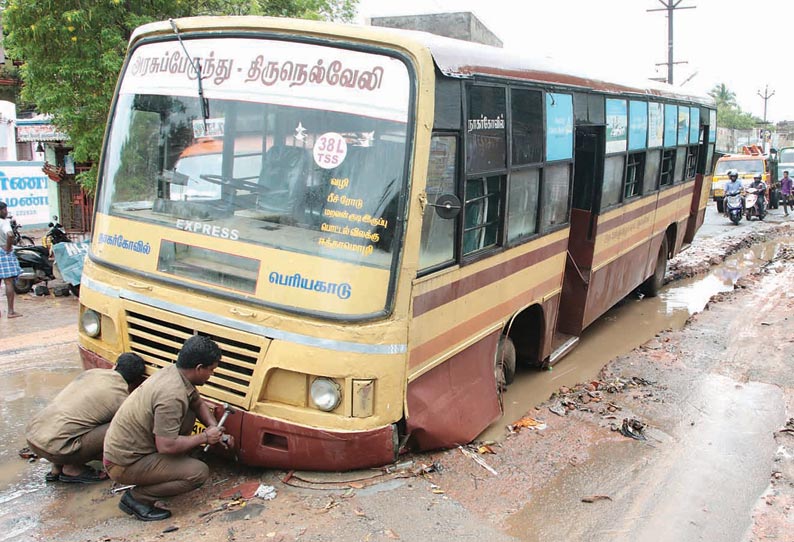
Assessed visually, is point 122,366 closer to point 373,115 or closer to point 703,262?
point 373,115

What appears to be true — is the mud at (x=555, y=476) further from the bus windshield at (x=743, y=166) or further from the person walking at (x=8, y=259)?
the bus windshield at (x=743, y=166)

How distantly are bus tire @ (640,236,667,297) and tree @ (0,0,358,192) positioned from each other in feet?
24.0

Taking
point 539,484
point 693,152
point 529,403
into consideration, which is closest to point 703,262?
point 693,152

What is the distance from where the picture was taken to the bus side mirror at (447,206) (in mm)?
4062

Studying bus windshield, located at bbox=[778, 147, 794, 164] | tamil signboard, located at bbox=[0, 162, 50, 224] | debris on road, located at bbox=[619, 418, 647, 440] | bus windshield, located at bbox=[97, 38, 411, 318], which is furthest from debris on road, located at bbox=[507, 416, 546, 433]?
bus windshield, located at bbox=[778, 147, 794, 164]

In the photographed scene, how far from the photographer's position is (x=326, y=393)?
404 centimetres

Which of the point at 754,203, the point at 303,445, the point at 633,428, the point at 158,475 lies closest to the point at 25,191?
the point at 158,475

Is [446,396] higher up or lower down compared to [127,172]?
lower down

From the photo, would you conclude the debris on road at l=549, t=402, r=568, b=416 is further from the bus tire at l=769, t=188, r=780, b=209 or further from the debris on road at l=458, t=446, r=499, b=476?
the bus tire at l=769, t=188, r=780, b=209

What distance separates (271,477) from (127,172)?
2.28 m

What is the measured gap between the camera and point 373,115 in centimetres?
405

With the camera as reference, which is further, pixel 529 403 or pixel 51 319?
pixel 51 319

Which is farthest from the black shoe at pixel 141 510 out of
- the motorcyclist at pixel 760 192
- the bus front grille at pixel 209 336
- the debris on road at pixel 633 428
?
the motorcyclist at pixel 760 192

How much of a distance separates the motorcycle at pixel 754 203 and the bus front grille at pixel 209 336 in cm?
2128
